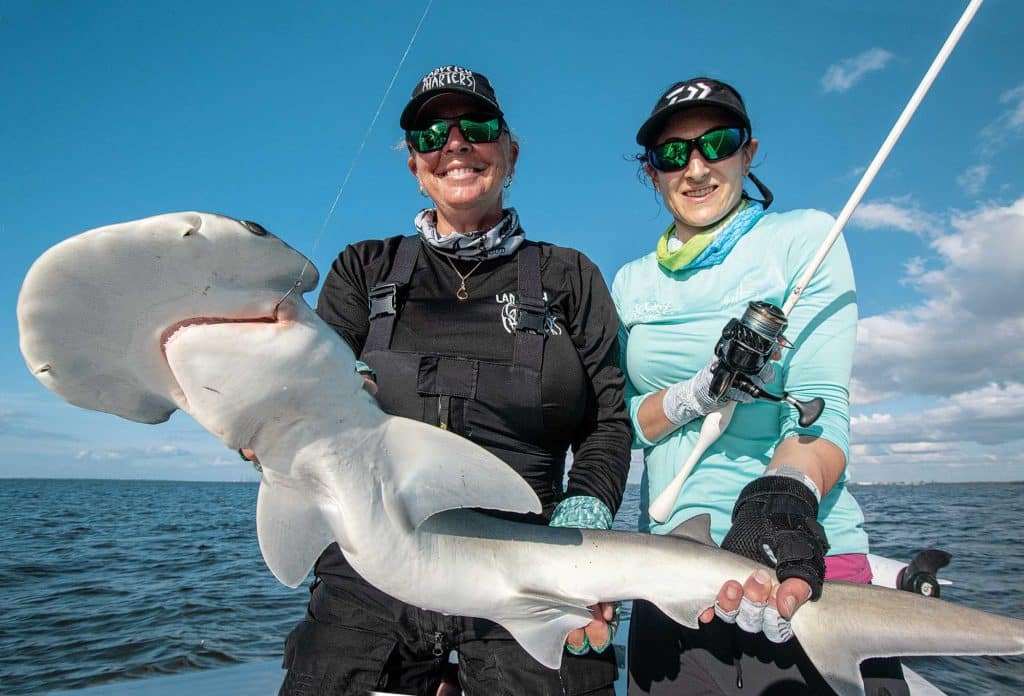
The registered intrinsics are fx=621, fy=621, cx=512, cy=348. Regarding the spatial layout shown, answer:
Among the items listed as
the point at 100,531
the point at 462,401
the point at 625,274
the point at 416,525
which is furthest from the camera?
the point at 100,531

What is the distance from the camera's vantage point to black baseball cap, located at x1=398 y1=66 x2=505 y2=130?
3.04 m

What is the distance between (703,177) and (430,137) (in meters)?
1.44

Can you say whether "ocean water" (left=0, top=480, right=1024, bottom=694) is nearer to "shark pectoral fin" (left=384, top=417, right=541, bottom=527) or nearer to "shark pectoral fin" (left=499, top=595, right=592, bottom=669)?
"shark pectoral fin" (left=499, top=595, right=592, bottom=669)

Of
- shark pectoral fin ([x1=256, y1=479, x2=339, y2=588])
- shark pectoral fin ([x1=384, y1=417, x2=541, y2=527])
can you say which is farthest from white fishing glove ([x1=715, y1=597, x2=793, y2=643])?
shark pectoral fin ([x1=256, y1=479, x2=339, y2=588])

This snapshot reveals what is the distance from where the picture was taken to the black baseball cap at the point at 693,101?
3.15m

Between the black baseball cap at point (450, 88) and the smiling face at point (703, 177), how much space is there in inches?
37.6

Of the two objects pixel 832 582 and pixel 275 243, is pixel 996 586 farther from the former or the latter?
pixel 275 243

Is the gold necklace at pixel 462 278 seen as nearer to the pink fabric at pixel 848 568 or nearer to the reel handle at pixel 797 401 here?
the reel handle at pixel 797 401

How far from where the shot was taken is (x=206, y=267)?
1.42m

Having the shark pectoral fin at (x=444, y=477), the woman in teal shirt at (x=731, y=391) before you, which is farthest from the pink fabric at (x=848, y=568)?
the shark pectoral fin at (x=444, y=477)

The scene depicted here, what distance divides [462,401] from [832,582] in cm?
168

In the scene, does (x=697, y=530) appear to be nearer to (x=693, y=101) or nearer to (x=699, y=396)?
(x=699, y=396)

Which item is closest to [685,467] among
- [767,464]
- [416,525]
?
[767,464]

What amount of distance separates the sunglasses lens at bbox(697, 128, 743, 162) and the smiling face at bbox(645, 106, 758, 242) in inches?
1.0
